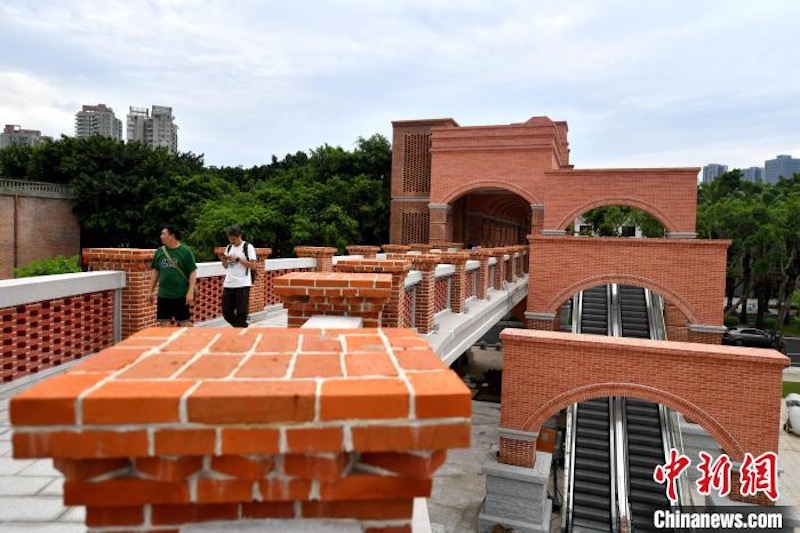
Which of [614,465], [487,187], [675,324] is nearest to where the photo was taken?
[614,465]

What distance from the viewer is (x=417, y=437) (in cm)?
118

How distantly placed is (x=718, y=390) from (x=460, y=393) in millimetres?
9466

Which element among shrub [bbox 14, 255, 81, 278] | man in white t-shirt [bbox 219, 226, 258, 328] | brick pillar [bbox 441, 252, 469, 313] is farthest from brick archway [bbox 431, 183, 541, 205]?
shrub [bbox 14, 255, 81, 278]

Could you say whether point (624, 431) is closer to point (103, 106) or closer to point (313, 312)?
point (313, 312)

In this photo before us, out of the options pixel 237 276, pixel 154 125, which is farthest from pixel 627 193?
pixel 154 125

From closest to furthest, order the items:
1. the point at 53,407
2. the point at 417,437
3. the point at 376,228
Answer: the point at 53,407
the point at 417,437
the point at 376,228

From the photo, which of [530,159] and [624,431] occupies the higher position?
[530,159]

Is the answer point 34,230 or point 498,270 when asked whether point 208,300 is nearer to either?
point 498,270

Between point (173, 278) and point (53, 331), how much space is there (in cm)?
121

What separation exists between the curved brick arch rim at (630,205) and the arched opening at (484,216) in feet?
19.0

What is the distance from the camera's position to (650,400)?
9.13 metres

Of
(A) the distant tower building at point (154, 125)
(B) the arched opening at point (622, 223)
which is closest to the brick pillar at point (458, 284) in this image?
(B) the arched opening at point (622, 223)

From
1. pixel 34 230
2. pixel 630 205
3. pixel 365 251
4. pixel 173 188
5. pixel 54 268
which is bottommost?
pixel 54 268

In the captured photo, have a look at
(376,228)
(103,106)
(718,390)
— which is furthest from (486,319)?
(103,106)
